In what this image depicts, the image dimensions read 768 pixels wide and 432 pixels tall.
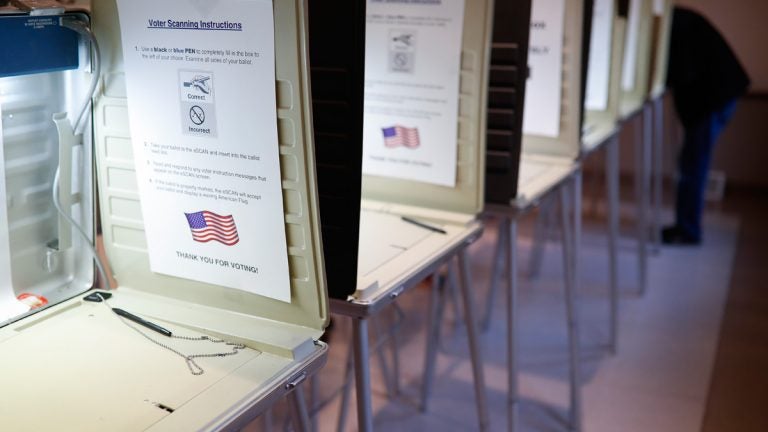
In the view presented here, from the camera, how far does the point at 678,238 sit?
4375 mm

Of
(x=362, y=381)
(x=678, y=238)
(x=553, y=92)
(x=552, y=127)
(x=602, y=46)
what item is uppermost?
(x=602, y=46)

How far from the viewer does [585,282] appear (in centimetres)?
382

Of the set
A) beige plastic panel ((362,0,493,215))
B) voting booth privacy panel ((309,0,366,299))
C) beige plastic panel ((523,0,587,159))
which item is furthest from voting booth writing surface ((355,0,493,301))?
beige plastic panel ((523,0,587,159))

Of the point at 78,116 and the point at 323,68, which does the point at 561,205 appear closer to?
the point at 323,68

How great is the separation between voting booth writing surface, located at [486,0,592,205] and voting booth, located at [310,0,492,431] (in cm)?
41

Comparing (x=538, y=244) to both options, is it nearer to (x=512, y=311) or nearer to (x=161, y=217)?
(x=512, y=311)

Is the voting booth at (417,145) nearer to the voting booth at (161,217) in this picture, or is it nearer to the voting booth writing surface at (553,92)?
the voting booth at (161,217)

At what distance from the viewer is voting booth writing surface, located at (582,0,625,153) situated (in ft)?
9.41

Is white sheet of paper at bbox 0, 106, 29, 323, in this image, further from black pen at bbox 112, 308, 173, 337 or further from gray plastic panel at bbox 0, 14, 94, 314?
black pen at bbox 112, 308, 173, 337

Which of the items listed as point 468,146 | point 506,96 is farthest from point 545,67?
point 468,146

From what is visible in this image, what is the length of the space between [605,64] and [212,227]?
2080mm

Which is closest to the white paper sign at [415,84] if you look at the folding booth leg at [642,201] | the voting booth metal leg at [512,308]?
the voting booth metal leg at [512,308]

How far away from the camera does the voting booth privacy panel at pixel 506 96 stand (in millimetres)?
1757

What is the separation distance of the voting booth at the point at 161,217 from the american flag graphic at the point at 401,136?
25.2 inches
